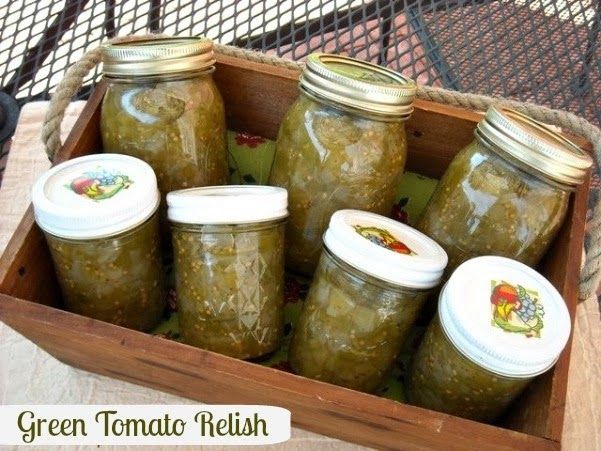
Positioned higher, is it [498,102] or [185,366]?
[498,102]

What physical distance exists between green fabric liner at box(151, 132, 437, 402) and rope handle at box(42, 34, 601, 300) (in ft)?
0.31

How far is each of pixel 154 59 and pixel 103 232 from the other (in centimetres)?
16

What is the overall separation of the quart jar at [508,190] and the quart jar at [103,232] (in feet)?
0.89

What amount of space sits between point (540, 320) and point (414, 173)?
0.26 meters

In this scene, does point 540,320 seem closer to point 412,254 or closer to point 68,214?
point 412,254

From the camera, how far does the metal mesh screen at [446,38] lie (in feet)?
2.78

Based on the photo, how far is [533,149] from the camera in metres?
0.54

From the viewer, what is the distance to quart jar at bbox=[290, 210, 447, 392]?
52 centimetres

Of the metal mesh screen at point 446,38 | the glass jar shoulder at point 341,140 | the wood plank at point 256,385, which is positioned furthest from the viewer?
the metal mesh screen at point 446,38

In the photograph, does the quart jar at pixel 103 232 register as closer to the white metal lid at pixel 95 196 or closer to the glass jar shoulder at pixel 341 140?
the white metal lid at pixel 95 196

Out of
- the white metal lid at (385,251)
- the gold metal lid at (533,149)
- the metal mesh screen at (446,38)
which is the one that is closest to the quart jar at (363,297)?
the white metal lid at (385,251)

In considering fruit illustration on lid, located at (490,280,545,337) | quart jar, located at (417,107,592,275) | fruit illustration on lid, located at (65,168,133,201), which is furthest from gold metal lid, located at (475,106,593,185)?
fruit illustration on lid, located at (65,168,133,201)

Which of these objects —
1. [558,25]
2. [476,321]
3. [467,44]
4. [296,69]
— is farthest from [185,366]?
[558,25]

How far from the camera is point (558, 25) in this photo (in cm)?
89
